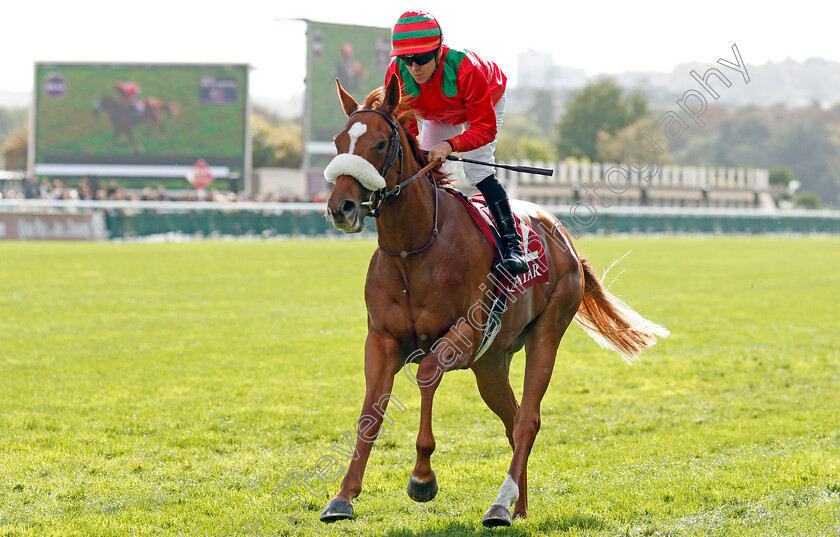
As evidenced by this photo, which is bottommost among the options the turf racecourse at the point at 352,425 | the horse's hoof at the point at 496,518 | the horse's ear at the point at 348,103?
the turf racecourse at the point at 352,425

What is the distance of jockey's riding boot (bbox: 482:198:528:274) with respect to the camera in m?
4.64

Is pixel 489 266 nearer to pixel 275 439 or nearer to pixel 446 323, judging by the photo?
pixel 446 323

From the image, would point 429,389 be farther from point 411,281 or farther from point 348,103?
point 348,103

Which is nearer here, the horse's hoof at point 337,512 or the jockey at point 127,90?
the horse's hoof at point 337,512

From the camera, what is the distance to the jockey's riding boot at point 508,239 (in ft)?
15.2

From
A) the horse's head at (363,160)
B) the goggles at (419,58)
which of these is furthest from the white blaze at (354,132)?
the goggles at (419,58)

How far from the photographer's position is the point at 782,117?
435 feet

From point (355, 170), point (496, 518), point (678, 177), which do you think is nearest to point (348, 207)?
point (355, 170)

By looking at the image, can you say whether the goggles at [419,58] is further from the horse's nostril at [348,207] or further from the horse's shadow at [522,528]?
the horse's shadow at [522,528]

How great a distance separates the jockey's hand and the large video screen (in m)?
43.8

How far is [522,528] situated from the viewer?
169 inches

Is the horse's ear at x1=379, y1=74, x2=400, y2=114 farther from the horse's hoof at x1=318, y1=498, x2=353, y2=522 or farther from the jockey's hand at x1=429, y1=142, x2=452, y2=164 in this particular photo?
the horse's hoof at x1=318, y1=498, x2=353, y2=522

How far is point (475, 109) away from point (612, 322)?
7.20ft

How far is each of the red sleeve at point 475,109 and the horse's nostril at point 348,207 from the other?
2.80 ft
